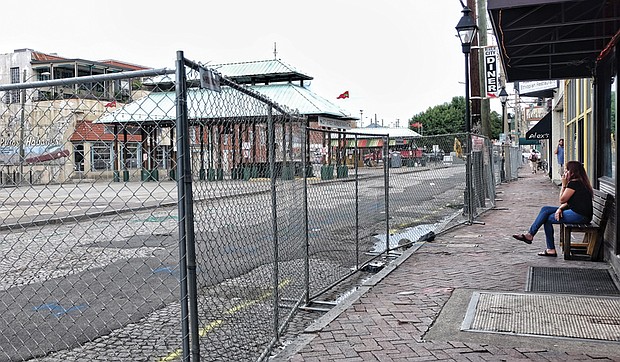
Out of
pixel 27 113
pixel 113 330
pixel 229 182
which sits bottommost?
pixel 113 330

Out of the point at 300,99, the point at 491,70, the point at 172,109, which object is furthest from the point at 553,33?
the point at 300,99

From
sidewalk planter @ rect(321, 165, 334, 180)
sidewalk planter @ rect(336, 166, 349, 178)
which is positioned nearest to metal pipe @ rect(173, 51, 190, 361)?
sidewalk planter @ rect(321, 165, 334, 180)

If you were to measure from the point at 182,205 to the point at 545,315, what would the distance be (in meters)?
4.31

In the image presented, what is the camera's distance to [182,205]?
318 centimetres

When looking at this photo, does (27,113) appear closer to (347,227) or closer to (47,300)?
(47,300)

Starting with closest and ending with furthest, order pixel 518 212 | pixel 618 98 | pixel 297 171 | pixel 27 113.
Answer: pixel 27 113, pixel 297 171, pixel 618 98, pixel 518 212

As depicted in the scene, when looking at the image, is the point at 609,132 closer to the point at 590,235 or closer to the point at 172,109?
the point at 590,235

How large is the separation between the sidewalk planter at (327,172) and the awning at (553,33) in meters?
2.74

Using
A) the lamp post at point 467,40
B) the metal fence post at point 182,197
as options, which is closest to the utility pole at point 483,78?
the lamp post at point 467,40

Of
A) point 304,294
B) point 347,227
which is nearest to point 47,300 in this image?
point 304,294

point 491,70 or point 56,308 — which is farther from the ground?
point 491,70

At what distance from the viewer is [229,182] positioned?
438 centimetres

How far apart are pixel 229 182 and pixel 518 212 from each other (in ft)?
43.8

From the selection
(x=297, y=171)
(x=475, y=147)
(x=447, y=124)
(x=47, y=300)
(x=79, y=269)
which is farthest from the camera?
(x=447, y=124)
